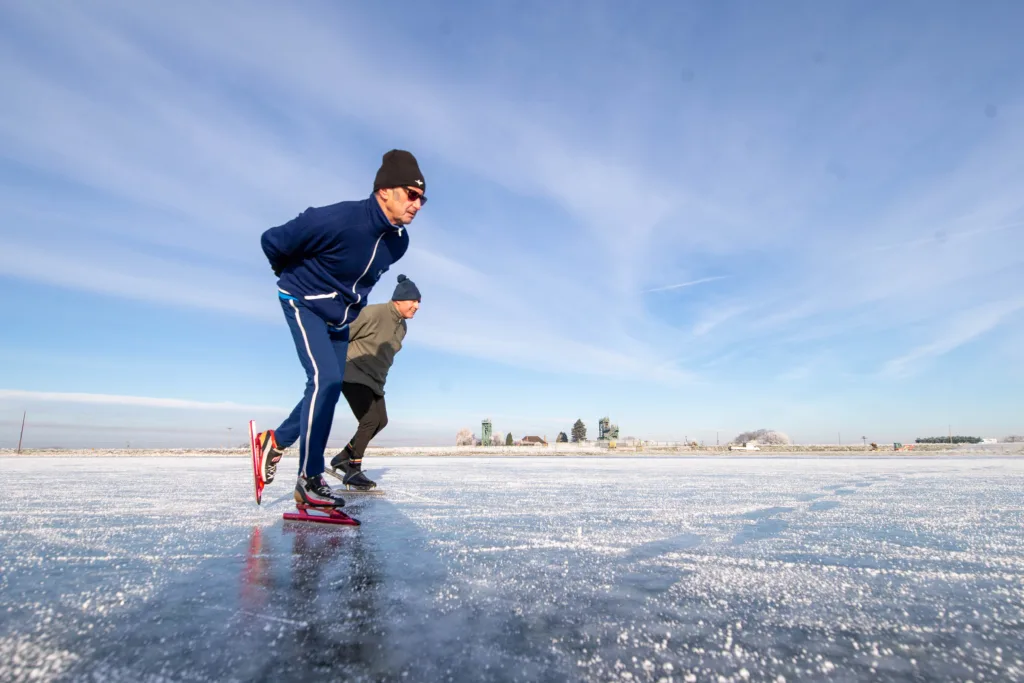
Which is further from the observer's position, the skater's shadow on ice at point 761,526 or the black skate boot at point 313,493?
the black skate boot at point 313,493

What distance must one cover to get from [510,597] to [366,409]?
12.8 feet

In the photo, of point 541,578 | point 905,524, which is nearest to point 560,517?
point 541,578

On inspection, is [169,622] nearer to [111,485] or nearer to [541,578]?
[541,578]

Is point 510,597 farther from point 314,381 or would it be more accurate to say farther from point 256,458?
A: point 256,458

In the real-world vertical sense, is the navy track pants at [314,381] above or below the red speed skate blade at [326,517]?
above

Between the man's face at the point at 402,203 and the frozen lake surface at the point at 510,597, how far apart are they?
1.66 meters

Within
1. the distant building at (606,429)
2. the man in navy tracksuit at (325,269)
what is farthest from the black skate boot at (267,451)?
the distant building at (606,429)

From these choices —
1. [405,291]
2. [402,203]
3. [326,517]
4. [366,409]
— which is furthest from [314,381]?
[405,291]

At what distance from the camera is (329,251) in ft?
10.00

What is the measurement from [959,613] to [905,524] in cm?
163

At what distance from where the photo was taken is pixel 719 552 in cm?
198

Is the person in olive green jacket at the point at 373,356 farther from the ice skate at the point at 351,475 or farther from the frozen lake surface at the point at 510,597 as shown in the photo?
the frozen lake surface at the point at 510,597

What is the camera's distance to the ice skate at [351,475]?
14.8 ft

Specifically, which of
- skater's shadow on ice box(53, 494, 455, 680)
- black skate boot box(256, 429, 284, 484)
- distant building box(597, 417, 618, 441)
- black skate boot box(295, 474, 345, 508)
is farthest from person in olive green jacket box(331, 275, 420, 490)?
distant building box(597, 417, 618, 441)
